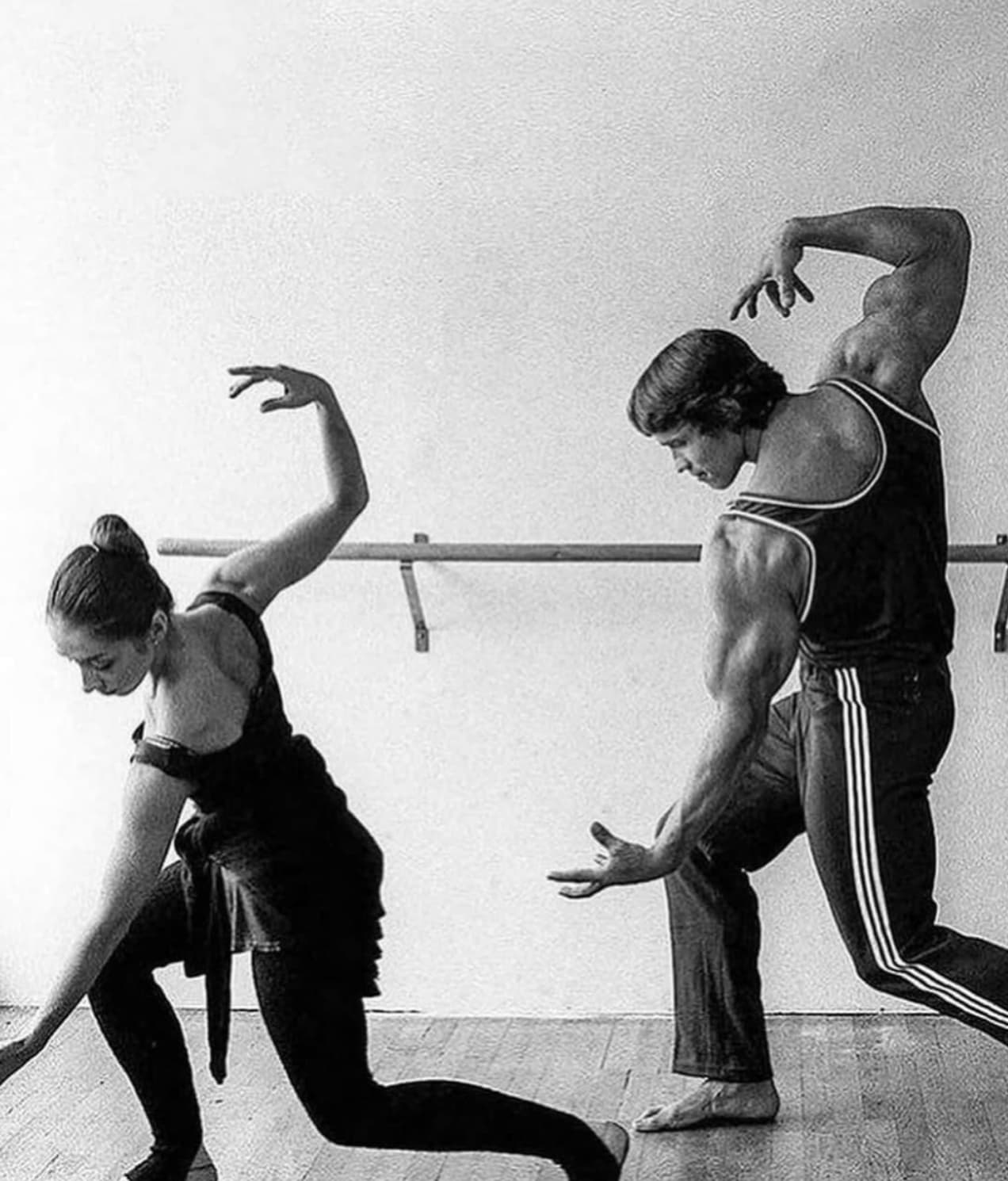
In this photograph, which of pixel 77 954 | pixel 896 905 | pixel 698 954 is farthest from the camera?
pixel 698 954

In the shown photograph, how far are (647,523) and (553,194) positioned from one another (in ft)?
2.19

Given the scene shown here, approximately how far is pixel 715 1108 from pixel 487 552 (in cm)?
118

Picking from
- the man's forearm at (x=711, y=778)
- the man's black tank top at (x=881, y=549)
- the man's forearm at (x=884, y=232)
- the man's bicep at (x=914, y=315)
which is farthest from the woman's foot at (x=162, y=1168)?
the man's forearm at (x=884, y=232)

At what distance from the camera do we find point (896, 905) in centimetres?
305

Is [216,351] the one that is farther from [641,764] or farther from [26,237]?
[641,764]

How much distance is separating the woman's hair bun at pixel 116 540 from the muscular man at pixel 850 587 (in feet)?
2.42

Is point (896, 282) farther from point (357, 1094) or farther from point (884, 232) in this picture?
point (357, 1094)

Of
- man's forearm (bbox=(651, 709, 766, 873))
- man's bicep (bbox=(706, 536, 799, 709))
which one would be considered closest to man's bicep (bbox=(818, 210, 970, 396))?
man's bicep (bbox=(706, 536, 799, 709))

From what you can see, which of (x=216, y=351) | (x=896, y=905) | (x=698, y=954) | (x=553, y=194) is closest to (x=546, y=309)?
(x=553, y=194)

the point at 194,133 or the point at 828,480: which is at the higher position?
the point at 194,133

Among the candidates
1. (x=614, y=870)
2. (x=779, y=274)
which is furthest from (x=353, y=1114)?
(x=779, y=274)

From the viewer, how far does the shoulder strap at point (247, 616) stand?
2867mm

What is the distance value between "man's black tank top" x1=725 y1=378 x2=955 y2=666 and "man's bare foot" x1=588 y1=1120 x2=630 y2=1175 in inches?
29.5

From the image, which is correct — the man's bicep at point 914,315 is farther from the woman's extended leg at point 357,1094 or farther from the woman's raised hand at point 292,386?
the woman's extended leg at point 357,1094
